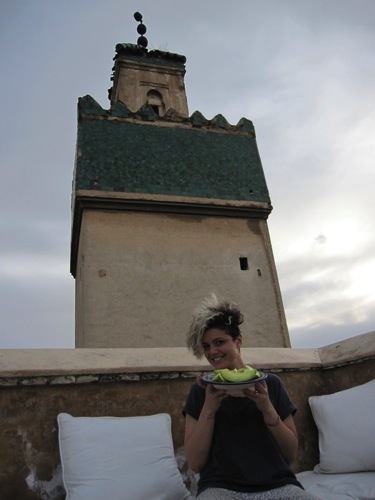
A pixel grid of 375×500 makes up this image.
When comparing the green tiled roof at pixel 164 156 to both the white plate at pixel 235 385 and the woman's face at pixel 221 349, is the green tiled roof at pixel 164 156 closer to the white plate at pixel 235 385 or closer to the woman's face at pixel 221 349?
the woman's face at pixel 221 349

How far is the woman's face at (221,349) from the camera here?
1970 mm

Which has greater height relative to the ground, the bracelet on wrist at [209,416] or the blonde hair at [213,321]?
the blonde hair at [213,321]

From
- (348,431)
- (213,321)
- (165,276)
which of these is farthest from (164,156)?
(213,321)

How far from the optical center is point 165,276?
802cm

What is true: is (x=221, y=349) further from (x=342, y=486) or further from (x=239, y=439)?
(x=342, y=486)

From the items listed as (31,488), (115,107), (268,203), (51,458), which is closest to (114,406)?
(51,458)

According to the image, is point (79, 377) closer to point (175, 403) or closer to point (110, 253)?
point (175, 403)

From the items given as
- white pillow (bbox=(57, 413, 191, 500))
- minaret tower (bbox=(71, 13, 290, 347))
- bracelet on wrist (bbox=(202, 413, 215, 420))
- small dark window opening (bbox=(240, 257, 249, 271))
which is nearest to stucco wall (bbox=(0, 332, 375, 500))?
white pillow (bbox=(57, 413, 191, 500))

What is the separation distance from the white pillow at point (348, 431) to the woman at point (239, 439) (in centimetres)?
106

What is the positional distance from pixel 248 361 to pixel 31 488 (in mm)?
1713

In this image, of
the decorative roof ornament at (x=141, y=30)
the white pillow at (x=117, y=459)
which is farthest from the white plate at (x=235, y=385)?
the decorative roof ornament at (x=141, y=30)

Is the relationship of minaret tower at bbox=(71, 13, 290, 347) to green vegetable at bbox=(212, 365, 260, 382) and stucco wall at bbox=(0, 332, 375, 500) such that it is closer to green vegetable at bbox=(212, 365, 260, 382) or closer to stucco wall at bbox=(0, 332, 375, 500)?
stucco wall at bbox=(0, 332, 375, 500)

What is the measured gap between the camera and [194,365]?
3.00 m

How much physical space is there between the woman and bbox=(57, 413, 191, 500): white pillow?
22.8 inches
